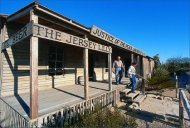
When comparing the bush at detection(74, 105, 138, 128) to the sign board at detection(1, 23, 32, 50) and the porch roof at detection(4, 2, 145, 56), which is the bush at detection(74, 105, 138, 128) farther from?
the porch roof at detection(4, 2, 145, 56)

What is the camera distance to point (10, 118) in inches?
224

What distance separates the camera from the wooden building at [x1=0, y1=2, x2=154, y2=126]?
4.82 meters

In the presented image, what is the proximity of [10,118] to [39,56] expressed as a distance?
350 cm

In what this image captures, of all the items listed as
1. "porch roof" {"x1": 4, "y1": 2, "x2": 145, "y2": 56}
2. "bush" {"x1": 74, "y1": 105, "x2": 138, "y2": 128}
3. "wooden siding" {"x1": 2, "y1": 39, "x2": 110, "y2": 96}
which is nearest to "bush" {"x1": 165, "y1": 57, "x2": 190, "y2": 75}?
"wooden siding" {"x1": 2, "y1": 39, "x2": 110, "y2": 96}

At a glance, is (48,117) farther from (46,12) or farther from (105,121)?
(46,12)

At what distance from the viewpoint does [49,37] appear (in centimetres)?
524

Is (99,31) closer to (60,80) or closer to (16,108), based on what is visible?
(60,80)

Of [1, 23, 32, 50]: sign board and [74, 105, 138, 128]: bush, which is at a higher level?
[1, 23, 32, 50]: sign board

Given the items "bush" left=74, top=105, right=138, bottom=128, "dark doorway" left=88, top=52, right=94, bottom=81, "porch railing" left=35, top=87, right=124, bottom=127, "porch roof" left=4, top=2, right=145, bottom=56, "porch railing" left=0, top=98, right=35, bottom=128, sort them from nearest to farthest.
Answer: "porch railing" left=0, top=98, right=35, bottom=128 < "bush" left=74, top=105, right=138, bottom=128 < "porch railing" left=35, top=87, right=124, bottom=127 < "porch roof" left=4, top=2, right=145, bottom=56 < "dark doorway" left=88, top=52, right=94, bottom=81

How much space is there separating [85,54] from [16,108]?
2.92m

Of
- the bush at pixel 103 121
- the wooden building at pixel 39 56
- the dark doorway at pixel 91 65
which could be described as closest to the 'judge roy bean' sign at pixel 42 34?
the wooden building at pixel 39 56

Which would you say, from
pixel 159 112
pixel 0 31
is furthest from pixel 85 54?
pixel 159 112

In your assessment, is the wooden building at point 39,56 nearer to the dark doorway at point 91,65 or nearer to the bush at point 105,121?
the bush at point 105,121

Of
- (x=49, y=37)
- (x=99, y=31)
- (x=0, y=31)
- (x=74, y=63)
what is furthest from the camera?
(x=74, y=63)
